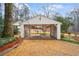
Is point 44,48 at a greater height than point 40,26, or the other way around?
point 40,26

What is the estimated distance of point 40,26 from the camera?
20.1 ft

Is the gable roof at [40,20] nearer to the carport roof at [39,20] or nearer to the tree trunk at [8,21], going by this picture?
the carport roof at [39,20]

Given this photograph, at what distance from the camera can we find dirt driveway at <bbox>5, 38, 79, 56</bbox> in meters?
6.00

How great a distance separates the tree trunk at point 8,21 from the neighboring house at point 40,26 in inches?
4.2

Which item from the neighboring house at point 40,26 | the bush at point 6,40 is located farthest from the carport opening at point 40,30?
the bush at point 6,40

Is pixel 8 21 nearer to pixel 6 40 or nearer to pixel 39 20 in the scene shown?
pixel 6 40

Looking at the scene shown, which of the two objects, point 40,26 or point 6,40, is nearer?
point 6,40

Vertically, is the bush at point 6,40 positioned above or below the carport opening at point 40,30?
below

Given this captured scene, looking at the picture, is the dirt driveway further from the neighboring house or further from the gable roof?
the gable roof

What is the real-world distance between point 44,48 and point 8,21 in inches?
29.4

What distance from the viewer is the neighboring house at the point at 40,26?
607 cm

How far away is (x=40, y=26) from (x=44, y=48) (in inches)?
14.8

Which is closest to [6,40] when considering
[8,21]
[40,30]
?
[8,21]

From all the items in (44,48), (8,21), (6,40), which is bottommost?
(44,48)
